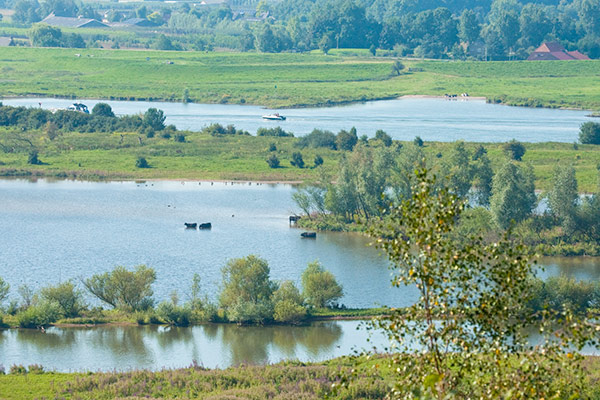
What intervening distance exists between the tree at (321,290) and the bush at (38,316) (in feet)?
30.4

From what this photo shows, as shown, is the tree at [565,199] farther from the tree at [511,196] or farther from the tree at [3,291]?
the tree at [3,291]

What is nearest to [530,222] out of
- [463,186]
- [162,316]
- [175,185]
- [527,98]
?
[463,186]

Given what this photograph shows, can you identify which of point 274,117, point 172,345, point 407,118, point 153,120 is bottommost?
point 172,345

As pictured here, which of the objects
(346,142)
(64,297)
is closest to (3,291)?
(64,297)

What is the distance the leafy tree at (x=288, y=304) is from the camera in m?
37.9

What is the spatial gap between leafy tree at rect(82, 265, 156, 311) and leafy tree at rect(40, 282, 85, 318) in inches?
40.5

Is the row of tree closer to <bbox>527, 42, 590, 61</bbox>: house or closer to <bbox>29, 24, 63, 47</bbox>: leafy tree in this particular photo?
<bbox>527, 42, 590, 61</bbox>: house

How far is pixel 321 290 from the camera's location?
3991 centimetres

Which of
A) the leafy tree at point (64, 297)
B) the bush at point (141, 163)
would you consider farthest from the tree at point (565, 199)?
the bush at point (141, 163)

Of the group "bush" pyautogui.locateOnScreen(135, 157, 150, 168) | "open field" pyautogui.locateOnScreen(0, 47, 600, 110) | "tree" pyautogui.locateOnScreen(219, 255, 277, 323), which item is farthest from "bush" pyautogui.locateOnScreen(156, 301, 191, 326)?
"open field" pyautogui.locateOnScreen(0, 47, 600, 110)

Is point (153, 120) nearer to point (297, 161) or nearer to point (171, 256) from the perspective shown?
point (297, 161)

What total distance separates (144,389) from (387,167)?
2923cm

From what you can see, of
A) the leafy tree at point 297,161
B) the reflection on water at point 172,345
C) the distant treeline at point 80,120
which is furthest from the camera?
the distant treeline at point 80,120

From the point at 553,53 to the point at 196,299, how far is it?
126111 mm
